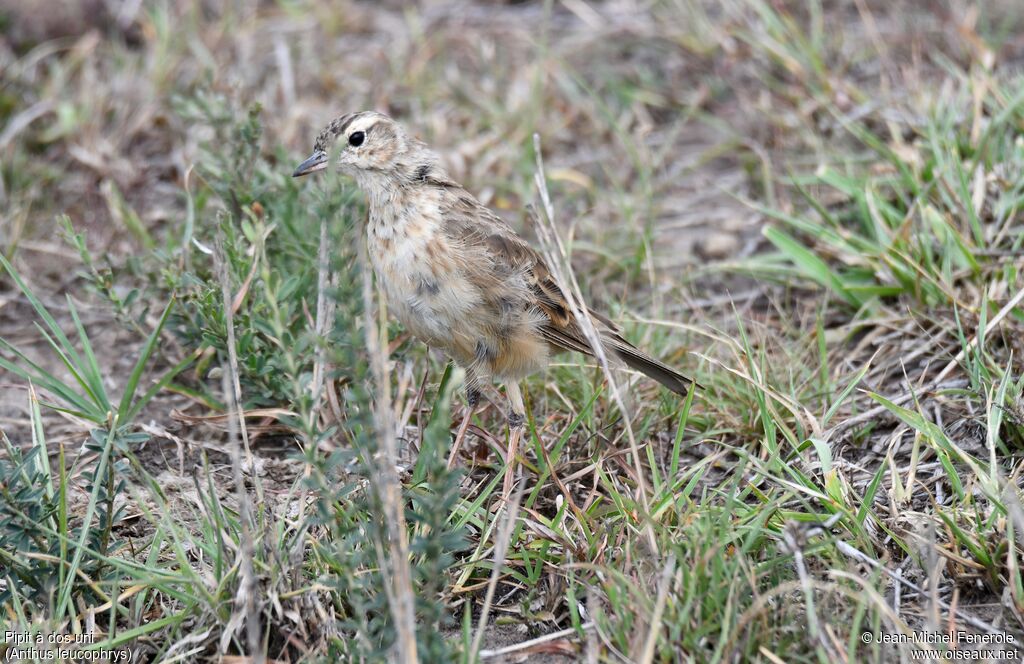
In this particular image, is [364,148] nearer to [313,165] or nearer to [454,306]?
[313,165]

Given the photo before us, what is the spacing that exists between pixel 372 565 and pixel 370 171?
74.4 inches

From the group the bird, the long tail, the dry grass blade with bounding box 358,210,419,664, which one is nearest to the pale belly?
the bird

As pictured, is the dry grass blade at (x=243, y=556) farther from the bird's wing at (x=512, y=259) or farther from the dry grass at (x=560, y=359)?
the bird's wing at (x=512, y=259)

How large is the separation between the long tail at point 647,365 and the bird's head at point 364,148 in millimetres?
1230

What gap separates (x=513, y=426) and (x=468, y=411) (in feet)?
0.69

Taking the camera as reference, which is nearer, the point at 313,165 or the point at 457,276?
the point at 457,276

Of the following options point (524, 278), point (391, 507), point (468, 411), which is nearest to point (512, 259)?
point (524, 278)

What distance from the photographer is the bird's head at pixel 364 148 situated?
15.3ft

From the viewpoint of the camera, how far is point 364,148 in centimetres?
467

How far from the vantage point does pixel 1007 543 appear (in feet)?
11.2

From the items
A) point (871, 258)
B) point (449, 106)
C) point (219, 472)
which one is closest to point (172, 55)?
point (449, 106)

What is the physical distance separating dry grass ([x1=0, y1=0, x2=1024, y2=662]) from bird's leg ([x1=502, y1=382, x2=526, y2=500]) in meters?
0.10

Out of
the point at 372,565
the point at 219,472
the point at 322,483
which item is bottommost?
the point at 219,472

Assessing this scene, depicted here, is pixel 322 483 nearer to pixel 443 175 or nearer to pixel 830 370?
pixel 443 175
